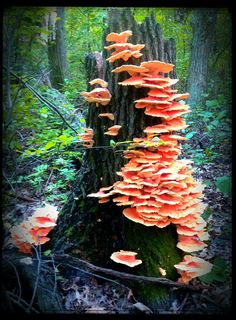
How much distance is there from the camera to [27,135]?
5.21 meters

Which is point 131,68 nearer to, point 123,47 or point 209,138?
point 123,47

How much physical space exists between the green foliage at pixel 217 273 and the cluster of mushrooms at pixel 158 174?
49 millimetres

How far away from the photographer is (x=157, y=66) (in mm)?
2877

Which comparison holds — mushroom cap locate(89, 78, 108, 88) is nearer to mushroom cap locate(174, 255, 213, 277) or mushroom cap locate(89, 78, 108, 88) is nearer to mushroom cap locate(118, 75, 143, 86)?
mushroom cap locate(118, 75, 143, 86)

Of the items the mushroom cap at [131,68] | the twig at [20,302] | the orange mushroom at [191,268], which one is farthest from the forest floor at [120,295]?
the mushroom cap at [131,68]

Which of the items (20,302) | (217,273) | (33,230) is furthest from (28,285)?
(217,273)

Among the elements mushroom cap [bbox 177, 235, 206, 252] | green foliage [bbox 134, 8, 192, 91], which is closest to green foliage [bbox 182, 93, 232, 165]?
green foliage [bbox 134, 8, 192, 91]

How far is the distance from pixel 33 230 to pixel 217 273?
187 cm

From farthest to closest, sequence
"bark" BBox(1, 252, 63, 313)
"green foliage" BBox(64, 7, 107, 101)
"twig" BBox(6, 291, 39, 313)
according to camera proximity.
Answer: "green foliage" BBox(64, 7, 107, 101) → "bark" BBox(1, 252, 63, 313) → "twig" BBox(6, 291, 39, 313)

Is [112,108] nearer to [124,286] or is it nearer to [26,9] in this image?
[26,9]

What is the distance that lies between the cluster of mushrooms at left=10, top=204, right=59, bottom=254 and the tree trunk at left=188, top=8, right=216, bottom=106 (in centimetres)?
556

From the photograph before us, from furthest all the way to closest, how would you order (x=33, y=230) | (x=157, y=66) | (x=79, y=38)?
1. (x=79, y=38)
2. (x=33, y=230)
3. (x=157, y=66)

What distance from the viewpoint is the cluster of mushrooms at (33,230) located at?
317 centimetres

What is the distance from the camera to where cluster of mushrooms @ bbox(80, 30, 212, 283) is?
280cm
